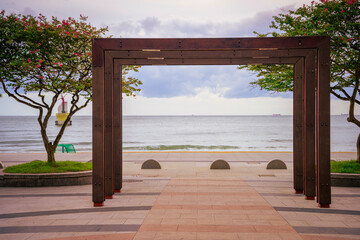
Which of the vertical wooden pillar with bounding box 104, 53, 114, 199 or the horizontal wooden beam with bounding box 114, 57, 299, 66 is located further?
the horizontal wooden beam with bounding box 114, 57, 299, 66

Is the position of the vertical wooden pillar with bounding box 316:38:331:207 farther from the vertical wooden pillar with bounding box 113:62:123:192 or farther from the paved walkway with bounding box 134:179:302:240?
the vertical wooden pillar with bounding box 113:62:123:192

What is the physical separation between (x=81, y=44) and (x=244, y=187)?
779 centimetres

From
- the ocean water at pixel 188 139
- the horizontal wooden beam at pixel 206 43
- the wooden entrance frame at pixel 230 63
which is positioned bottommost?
the ocean water at pixel 188 139

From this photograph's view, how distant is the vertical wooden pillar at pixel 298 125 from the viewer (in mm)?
10781

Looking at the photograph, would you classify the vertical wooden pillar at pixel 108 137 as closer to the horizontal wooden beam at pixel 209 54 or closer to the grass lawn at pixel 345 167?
the horizontal wooden beam at pixel 209 54

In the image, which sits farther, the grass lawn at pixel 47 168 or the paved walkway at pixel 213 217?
the grass lawn at pixel 47 168

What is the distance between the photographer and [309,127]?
400 inches

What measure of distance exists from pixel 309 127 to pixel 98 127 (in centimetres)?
575

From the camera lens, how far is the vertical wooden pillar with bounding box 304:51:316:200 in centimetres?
1000

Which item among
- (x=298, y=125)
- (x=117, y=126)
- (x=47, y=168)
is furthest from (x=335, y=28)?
(x=47, y=168)

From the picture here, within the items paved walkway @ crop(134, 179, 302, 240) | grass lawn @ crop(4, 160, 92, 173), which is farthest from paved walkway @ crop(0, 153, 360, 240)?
grass lawn @ crop(4, 160, 92, 173)

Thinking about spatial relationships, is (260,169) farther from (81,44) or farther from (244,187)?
(81,44)

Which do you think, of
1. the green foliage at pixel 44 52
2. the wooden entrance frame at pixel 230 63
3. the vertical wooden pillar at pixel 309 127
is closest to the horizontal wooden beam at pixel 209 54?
the wooden entrance frame at pixel 230 63

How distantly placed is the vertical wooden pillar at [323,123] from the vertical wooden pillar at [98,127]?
5.24 m
